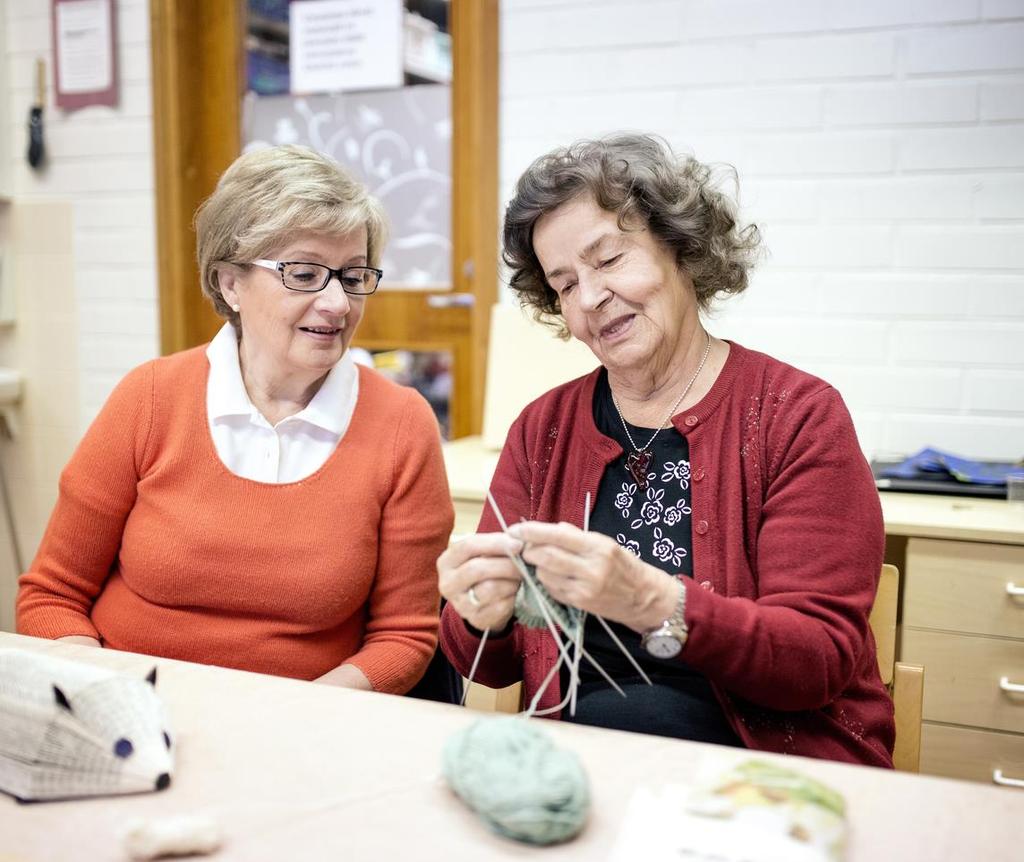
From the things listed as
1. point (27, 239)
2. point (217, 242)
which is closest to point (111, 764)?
point (217, 242)

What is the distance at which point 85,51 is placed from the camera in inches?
128

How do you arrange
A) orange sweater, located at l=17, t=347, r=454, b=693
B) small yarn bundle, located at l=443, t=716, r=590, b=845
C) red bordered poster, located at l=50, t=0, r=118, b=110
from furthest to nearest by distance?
red bordered poster, located at l=50, t=0, r=118, b=110
orange sweater, located at l=17, t=347, r=454, b=693
small yarn bundle, located at l=443, t=716, r=590, b=845

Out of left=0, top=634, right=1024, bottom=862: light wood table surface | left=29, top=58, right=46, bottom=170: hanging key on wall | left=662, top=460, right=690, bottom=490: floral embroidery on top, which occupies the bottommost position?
left=0, top=634, right=1024, bottom=862: light wood table surface

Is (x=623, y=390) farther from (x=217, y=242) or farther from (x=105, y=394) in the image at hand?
(x=105, y=394)

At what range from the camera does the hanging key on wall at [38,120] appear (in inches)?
130

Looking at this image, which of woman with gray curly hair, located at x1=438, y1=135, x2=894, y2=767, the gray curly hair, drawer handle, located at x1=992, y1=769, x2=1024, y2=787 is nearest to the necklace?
woman with gray curly hair, located at x1=438, y1=135, x2=894, y2=767

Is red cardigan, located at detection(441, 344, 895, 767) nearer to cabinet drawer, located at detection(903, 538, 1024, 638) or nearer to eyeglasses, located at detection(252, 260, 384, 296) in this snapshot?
eyeglasses, located at detection(252, 260, 384, 296)

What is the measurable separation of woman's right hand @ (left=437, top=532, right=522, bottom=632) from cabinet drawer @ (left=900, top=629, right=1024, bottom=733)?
113 centimetres

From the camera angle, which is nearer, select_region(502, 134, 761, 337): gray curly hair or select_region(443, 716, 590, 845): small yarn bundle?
select_region(443, 716, 590, 845): small yarn bundle

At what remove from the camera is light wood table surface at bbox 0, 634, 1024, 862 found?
0.79 m

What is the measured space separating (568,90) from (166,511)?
5.70ft

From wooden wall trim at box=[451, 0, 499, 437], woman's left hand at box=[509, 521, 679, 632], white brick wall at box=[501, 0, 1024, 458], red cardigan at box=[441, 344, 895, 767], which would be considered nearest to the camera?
woman's left hand at box=[509, 521, 679, 632]

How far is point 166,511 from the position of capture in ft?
4.99

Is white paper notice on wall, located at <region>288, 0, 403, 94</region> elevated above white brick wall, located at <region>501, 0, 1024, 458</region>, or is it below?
above
